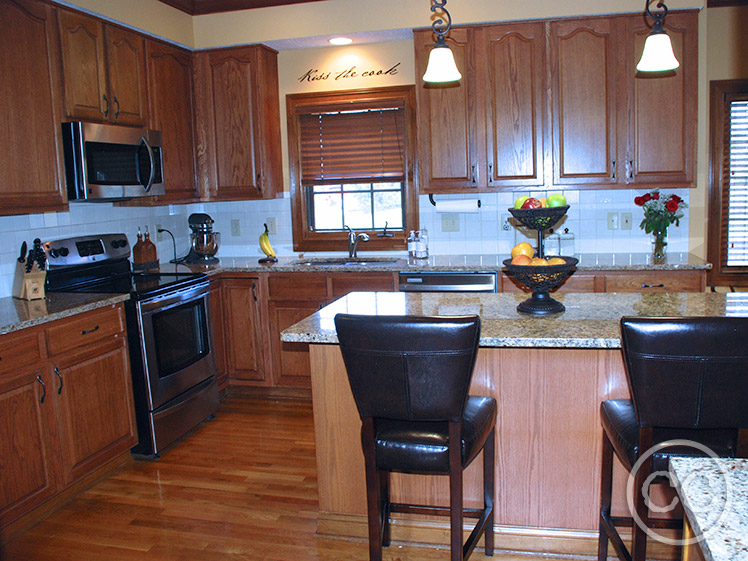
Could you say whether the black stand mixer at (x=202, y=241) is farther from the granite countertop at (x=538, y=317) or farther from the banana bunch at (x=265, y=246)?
the granite countertop at (x=538, y=317)

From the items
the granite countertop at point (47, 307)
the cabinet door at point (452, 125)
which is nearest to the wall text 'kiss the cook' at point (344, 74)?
the cabinet door at point (452, 125)

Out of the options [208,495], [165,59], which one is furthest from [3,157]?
[208,495]

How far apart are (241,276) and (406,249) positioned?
1177mm

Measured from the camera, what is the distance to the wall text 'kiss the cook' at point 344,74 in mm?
4441

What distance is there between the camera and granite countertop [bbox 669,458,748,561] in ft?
2.82

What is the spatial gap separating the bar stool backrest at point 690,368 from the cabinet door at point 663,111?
2627 millimetres

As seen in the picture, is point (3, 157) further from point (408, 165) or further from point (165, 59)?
point (408, 165)

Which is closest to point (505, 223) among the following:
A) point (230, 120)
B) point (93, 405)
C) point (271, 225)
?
point (271, 225)

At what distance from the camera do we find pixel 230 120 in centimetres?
440

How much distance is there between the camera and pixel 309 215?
4773 millimetres

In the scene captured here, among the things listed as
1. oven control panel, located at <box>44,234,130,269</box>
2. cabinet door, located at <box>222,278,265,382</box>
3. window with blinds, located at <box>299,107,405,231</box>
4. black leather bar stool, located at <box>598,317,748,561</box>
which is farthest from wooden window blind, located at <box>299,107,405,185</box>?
black leather bar stool, located at <box>598,317,748,561</box>

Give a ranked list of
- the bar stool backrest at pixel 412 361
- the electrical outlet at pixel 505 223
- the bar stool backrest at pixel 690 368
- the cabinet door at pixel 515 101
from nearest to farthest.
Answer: the bar stool backrest at pixel 690 368, the bar stool backrest at pixel 412 361, the cabinet door at pixel 515 101, the electrical outlet at pixel 505 223

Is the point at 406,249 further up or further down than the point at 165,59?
further down

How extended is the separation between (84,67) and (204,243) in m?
1.48
